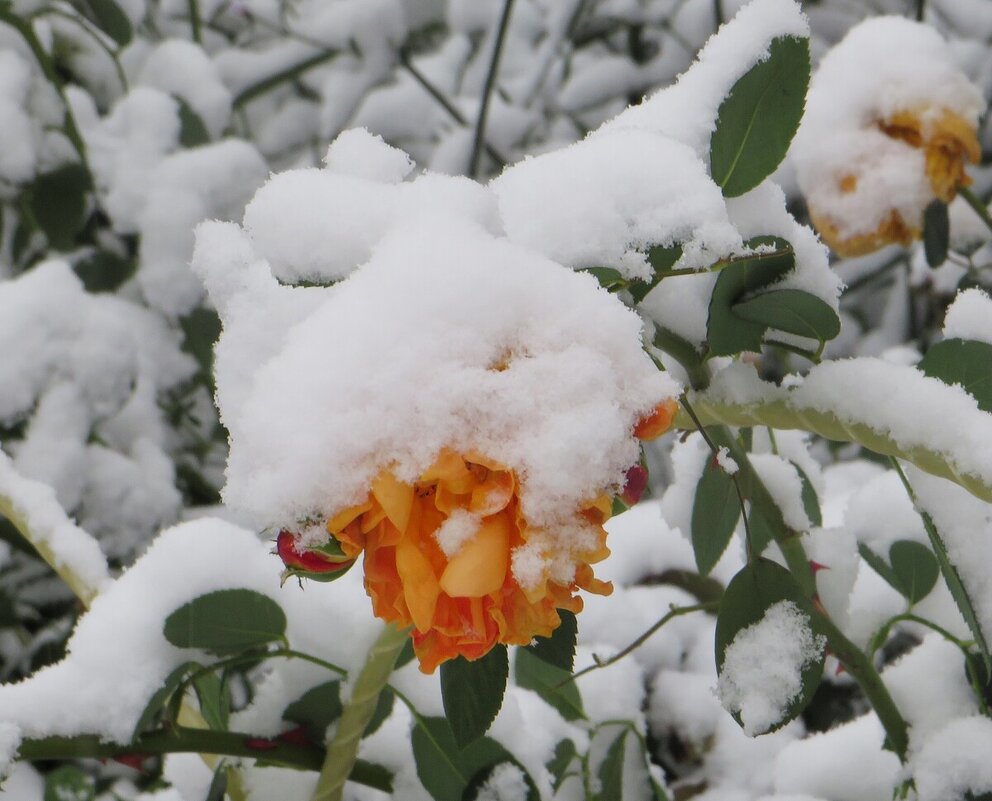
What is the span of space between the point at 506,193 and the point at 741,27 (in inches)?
4.6

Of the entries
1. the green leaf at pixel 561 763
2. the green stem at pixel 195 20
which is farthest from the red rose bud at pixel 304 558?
the green stem at pixel 195 20

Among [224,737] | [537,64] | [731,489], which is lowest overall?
[537,64]

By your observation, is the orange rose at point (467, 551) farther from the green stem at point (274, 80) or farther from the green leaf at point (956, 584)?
the green stem at point (274, 80)

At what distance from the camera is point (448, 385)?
293mm

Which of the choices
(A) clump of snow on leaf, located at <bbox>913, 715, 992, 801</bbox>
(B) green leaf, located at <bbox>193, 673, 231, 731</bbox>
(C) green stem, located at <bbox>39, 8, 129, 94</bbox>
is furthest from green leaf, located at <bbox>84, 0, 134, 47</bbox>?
(A) clump of snow on leaf, located at <bbox>913, 715, 992, 801</bbox>

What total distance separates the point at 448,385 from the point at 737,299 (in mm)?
174

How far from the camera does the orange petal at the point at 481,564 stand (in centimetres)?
29

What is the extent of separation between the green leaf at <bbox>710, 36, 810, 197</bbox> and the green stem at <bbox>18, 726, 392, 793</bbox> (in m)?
0.33

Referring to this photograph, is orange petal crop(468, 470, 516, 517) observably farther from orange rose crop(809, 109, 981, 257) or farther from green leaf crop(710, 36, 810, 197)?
orange rose crop(809, 109, 981, 257)

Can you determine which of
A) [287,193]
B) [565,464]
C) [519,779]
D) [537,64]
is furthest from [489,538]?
[537,64]

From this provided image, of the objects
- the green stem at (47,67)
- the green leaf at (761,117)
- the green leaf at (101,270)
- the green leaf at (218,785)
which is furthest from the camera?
the green leaf at (101,270)

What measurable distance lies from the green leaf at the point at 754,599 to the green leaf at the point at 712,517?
0.12 meters

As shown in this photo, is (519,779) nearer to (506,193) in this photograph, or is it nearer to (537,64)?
(506,193)

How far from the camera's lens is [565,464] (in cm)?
28
